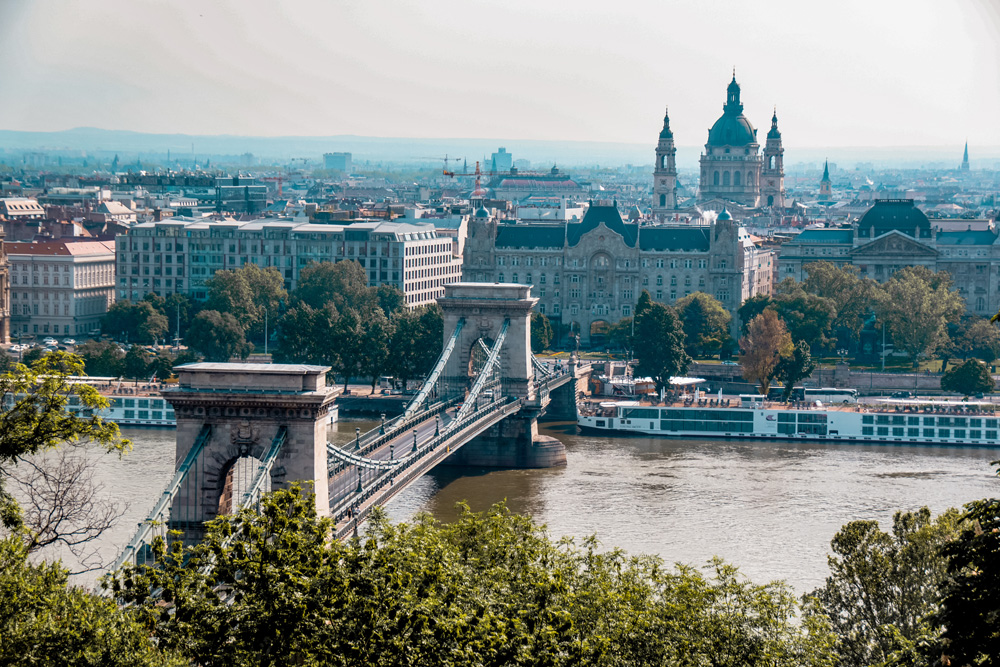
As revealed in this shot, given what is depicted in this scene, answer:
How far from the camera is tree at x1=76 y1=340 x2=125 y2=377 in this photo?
212ft

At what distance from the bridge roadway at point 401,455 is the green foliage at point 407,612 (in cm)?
918

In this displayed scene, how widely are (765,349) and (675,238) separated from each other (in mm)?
22770

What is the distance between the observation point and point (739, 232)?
289 ft

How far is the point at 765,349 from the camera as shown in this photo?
66625 mm

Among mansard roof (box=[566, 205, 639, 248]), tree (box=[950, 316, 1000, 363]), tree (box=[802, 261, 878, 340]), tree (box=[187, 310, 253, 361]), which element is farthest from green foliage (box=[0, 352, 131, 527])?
mansard roof (box=[566, 205, 639, 248])

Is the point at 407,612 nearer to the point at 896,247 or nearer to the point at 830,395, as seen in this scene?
the point at 830,395

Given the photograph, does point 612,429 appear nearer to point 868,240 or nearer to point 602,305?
point 602,305

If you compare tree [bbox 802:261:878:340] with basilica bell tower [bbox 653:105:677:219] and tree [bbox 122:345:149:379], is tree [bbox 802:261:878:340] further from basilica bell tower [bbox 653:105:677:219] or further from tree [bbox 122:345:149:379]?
basilica bell tower [bbox 653:105:677:219]

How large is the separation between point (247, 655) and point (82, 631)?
1718 millimetres

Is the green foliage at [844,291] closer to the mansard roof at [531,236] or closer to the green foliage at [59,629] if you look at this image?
the mansard roof at [531,236]

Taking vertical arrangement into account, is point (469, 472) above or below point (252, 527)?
below

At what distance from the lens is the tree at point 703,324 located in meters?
75.4

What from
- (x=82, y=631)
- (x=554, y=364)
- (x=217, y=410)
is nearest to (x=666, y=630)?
(x=82, y=631)

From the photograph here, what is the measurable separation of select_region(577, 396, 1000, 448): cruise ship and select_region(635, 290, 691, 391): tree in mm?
5517
